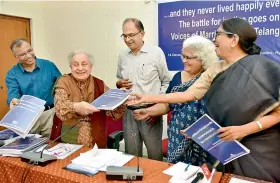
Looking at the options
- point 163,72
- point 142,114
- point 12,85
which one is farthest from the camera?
point 163,72

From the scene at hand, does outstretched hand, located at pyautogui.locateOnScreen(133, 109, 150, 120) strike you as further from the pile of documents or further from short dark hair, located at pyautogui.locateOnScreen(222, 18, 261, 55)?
short dark hair, located at pyautogui.locateOnScreen(222, 18, 261, 55)

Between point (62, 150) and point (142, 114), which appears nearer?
point (62, 150)

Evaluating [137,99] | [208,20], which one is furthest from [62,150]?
[208,20]

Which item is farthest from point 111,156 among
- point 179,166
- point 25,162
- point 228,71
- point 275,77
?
point 275,77

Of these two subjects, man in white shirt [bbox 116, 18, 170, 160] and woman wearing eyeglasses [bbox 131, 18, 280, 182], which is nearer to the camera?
woman wearing eyeglasses [bbox 131, 18, 280, 182]

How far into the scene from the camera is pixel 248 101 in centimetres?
126

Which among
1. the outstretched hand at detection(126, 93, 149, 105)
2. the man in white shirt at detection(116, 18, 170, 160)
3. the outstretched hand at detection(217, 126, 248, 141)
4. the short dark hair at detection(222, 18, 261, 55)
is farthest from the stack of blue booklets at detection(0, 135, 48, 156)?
the short dark hair at detection(222, 18, 261, 55)

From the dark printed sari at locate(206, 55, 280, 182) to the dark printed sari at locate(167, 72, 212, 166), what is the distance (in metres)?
0.25

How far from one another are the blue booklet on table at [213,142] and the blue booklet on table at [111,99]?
0.47 m

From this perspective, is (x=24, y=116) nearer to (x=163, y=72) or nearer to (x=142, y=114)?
(x=142, y=114)

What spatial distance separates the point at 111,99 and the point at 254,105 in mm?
779

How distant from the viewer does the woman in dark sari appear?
1.60 meters

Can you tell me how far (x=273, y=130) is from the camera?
1304 mm

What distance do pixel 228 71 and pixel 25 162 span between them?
1198mm
